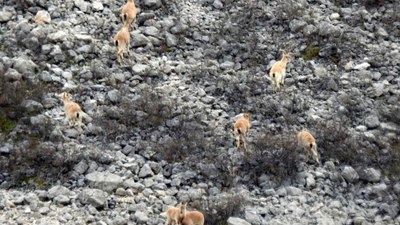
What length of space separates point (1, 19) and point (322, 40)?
8997 mm

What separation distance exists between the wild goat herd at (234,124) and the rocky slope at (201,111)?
0.27 meters

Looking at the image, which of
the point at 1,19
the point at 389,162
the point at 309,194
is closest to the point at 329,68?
the point at 389,162

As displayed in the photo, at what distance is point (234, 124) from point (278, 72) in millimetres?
2231

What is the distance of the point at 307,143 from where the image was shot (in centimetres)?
1407

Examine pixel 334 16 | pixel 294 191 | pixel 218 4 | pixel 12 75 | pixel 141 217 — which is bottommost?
pixel 12 75

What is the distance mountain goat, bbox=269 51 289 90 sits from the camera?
53.0 feet

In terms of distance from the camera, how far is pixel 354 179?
13.8m

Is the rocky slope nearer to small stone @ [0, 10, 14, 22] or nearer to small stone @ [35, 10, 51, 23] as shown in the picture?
small stone @ [0, 10, 14, 22]

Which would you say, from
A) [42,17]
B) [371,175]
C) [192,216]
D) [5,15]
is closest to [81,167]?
[192,216]

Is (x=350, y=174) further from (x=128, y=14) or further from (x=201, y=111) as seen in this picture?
(x=128, y=14)

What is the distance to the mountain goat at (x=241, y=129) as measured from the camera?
562 inches

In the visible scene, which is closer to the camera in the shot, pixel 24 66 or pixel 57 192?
pixel 57 192

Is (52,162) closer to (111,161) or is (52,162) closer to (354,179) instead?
(111,161)

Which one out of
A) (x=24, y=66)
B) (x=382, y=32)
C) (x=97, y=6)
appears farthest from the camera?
(x=97, y=6)
